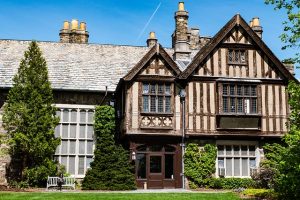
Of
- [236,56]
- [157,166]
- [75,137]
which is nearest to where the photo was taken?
[157,166]

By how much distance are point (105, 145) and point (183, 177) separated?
4.52m

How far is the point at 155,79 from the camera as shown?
2475 cm

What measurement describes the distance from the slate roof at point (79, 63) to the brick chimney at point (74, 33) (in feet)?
6.27

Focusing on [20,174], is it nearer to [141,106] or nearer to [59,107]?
[59,107]

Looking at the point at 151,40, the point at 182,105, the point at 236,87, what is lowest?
the point at 182,105

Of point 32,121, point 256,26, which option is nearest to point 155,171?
point 32,121

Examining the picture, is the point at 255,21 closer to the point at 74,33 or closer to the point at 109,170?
the point at 74,33

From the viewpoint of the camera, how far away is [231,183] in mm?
24656

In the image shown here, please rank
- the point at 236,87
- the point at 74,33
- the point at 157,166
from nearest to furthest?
the point at 157,166 < the point at 236,87 < the point at 74,33

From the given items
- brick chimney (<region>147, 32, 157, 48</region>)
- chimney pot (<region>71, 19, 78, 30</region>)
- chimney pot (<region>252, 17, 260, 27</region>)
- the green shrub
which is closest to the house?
the green shrub

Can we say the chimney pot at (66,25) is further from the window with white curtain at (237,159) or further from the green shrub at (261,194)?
the green shrub at (261,194)

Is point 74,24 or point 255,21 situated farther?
point 74,24

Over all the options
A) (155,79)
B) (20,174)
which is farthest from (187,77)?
(20,174)

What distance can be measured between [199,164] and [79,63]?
33.0ft
